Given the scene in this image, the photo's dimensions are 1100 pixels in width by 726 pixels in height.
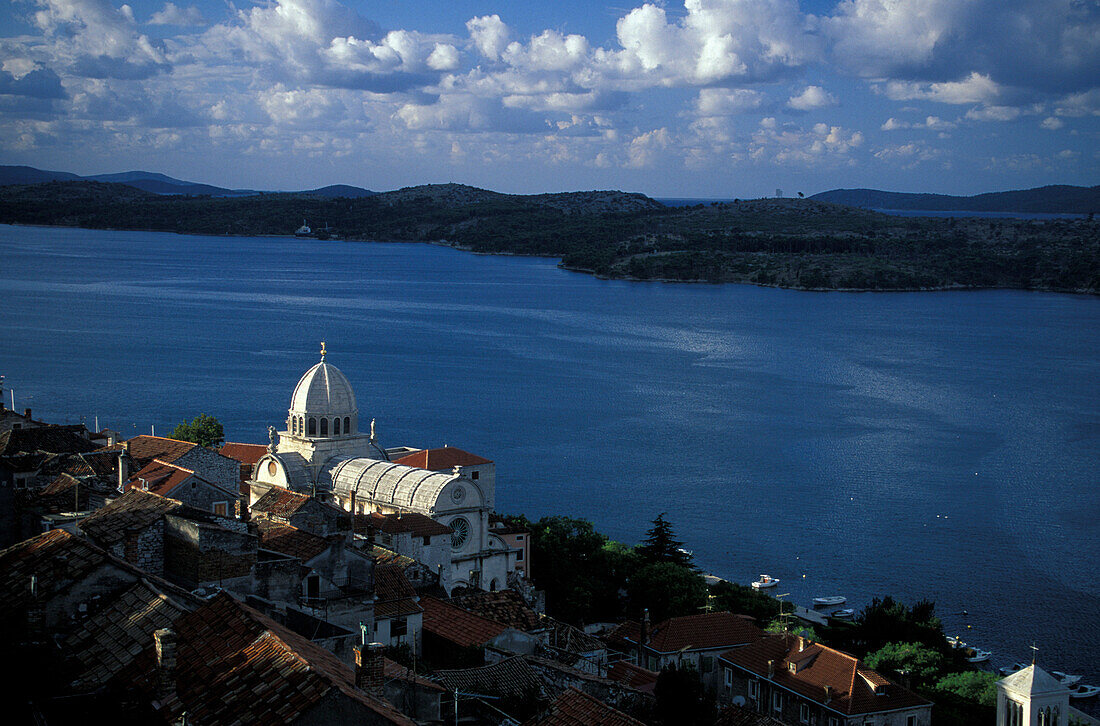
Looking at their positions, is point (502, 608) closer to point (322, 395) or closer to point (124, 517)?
point (124, 517)

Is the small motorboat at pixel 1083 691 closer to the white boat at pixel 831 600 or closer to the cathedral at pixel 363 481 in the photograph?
the white boat at pixel 831 600

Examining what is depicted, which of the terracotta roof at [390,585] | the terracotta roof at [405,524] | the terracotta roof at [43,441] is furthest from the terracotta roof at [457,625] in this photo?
the terracotta roof at [43,441]

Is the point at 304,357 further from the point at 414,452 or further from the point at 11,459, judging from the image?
the point at 11,459

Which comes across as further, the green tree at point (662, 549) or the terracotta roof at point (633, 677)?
the green tree at point (662, 549)

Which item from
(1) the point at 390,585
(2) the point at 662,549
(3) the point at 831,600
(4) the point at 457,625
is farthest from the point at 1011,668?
(1) the point at 390,585

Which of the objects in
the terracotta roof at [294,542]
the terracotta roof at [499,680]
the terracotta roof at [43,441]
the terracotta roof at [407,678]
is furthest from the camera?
the terracotta roof at [43,441]

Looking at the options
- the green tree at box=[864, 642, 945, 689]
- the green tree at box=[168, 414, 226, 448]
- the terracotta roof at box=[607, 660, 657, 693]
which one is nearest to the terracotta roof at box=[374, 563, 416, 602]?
the terracotta roof at box=[607, 660, 657, 693]
